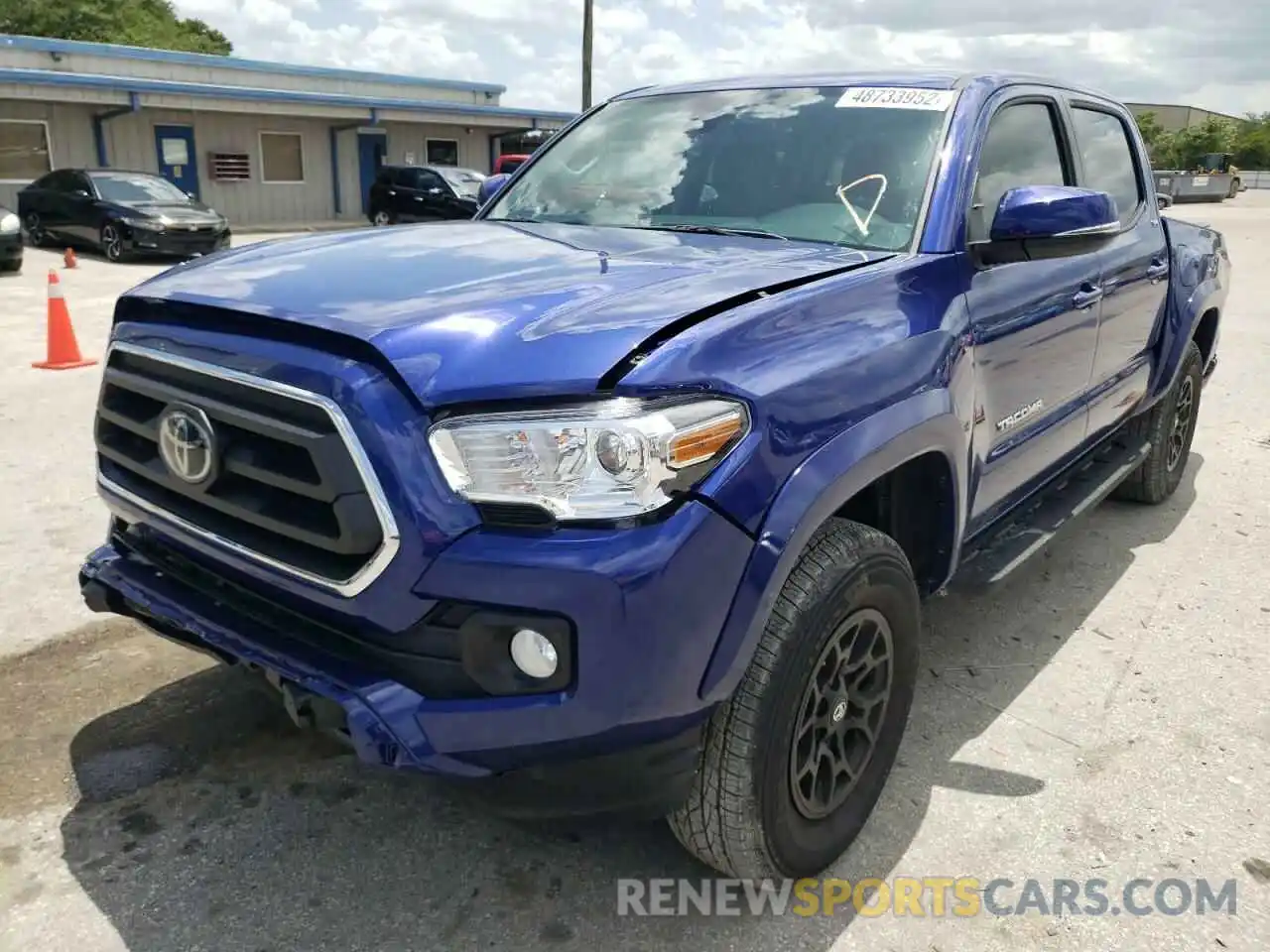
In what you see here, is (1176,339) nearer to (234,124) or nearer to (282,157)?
(234,124)

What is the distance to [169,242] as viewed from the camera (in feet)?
52.9

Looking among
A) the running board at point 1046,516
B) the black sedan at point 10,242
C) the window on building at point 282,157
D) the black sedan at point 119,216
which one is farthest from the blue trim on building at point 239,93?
the running board at point 1046,516

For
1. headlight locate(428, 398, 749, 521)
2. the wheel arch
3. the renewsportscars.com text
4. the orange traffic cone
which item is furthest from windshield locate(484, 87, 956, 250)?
the orange traffic cone

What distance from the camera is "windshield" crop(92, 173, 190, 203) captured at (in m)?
16.7

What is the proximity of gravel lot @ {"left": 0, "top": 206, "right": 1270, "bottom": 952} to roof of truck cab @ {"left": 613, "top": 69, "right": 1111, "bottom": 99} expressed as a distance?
1.90 m

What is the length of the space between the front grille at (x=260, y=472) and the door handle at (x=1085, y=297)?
2542 millimetres

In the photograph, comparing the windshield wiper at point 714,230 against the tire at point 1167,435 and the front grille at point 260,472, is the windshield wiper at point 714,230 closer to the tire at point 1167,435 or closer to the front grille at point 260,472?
the front grille at point 260,472

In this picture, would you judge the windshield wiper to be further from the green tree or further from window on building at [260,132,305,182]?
the green tree

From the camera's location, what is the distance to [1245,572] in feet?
14.7

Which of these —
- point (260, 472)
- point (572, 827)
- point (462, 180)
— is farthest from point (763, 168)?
point (462, 180)

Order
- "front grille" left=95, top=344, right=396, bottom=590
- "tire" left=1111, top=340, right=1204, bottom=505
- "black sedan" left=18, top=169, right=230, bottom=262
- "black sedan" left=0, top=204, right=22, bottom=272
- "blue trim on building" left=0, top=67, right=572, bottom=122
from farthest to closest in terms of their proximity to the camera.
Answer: "blue trim on building" left=0, top=67, right=572, bottom=122
"black sedan" left=18, top=169, right=230, bottom=262
"black sedan" left=0, top=204, right=22, bottom=272
"tire" left=1111, top=340, right=1204, bottom=505
"front grille" left=95, top=344, right=396, bottom=590

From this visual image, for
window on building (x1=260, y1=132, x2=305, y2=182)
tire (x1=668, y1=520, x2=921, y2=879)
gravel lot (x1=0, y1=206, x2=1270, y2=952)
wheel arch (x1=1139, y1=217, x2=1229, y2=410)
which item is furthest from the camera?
window on building (x1=260, y1=132, x2=305, y2=182)

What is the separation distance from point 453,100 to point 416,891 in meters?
31.9

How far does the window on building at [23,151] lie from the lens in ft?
71.6
